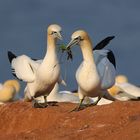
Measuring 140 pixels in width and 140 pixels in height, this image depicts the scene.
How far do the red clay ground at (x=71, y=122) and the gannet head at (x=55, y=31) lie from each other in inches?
47.5

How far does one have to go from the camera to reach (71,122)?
40.9 feet

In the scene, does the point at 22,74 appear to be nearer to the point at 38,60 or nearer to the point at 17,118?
the point at 38,60

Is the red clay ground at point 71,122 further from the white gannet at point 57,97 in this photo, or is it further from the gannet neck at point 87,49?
the white gannet at point 57,97

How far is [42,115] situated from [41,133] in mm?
3033

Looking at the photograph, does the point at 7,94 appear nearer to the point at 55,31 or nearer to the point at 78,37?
the point at 55,31

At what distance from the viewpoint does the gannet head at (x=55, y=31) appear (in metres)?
15.2

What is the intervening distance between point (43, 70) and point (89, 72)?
1506 millimetres

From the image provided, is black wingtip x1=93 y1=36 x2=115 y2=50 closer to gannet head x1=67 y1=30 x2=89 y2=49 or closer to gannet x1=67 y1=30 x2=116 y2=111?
gannet x1=67 y1=30 x2=116 y2=111

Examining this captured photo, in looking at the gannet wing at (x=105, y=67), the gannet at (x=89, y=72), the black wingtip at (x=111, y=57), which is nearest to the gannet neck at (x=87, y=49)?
the gannet at (x=89, y=72)

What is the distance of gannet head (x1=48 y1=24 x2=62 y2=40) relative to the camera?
15.2 metres

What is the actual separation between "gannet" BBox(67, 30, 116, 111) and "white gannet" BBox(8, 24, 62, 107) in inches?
31.1

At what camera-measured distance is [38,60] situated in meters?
16.6

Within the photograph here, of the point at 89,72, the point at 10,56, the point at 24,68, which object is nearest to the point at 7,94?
the point at 10,56

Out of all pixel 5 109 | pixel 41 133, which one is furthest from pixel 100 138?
pixel 5 109
